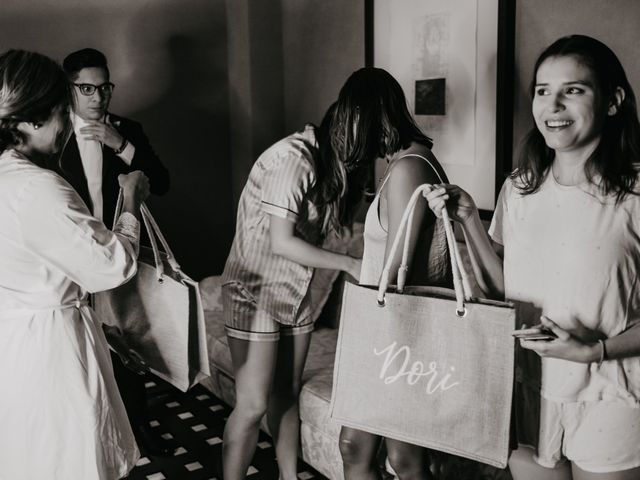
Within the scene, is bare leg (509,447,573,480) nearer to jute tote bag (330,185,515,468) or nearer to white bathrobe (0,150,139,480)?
jute tote bag (330,185,515,468)

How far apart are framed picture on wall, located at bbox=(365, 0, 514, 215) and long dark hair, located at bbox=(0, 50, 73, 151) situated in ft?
5.52

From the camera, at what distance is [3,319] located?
1466mm

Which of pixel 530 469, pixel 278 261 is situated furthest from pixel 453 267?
pixel 278 261

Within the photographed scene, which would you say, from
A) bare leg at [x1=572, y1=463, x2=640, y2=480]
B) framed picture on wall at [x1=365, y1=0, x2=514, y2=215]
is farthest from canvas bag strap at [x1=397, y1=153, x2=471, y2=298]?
framed picture on wall at [x1=365, y1=0, x2=514, y2=215]

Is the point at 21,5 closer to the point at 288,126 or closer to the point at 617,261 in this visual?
the point at 288,126

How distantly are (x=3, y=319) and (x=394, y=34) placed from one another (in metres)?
2.21

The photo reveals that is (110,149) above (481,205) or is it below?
above

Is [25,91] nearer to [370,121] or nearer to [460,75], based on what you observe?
[370,121]

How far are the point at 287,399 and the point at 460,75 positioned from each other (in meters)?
1.49

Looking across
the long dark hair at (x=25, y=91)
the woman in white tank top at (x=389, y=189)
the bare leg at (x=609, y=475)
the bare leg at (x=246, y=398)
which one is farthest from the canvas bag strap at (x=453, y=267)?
the long dark hair at (x=25, y=91)

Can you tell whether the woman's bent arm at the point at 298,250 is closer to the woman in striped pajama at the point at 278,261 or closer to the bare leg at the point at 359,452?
the woman in striped pajama at the point at 278,261

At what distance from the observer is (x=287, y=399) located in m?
2.23

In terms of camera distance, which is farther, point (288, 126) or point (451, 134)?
point (288, 126)

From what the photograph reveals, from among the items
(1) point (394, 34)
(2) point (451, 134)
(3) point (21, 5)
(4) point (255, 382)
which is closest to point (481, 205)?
(2) point (451, 134)
